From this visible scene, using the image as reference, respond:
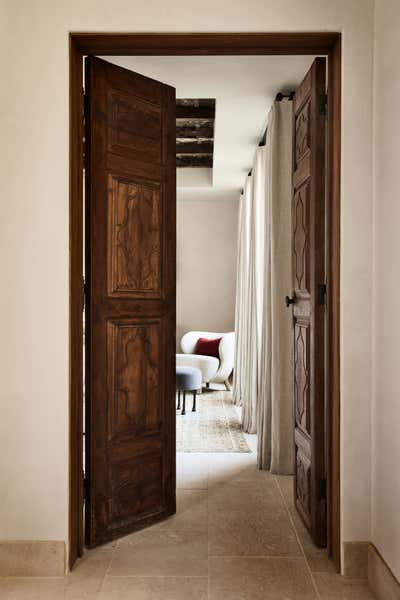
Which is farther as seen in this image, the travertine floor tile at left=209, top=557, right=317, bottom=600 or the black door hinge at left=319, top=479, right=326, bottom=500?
the black door hinge at left=319, top=479, right=326, bottom=500

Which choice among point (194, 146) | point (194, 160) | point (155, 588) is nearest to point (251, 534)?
point (155, 588)

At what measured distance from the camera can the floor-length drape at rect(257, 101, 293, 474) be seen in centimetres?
411

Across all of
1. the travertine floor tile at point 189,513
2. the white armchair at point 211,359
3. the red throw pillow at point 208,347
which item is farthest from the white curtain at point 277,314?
the red throw pillow at point 208,347

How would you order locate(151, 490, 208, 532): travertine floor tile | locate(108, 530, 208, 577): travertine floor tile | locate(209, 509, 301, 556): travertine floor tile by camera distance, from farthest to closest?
1. locate(151, 490, 208, 532): travertine floor tile
2. locate(209, 509, 301, 556): travertine floor tile
3. locate(108, 530, 208, 577): travertine floor tile

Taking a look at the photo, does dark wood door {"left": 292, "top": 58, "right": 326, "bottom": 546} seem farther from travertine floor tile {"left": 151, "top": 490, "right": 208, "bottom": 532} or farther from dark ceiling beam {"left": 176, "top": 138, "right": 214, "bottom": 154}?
dark ceiling beam {"left": 176, "top": 138, "right": 214, "bottom": 154}

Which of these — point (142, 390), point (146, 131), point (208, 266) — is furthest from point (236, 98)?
point (208, 266)

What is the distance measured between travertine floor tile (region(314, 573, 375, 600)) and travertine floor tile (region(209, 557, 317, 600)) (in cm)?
4

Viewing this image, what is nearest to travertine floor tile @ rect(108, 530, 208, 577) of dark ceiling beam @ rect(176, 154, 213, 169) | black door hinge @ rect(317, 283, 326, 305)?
black door hinge @ rect(317, 283, 326, 305)

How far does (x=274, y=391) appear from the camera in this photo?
163 inches

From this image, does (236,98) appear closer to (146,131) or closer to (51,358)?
(146,131)

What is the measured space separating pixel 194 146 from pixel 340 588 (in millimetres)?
5322

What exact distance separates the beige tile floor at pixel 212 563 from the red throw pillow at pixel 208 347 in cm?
433

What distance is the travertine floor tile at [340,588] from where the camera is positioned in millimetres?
2434

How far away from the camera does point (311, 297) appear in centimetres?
294
